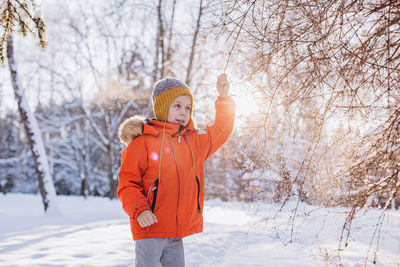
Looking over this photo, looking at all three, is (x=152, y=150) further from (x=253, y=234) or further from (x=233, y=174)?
(x=253, y=234)

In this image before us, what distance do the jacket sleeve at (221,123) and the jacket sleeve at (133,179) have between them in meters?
0.56

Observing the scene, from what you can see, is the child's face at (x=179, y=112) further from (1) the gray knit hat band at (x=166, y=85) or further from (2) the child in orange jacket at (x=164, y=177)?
(1) the gray knit hat band at (x=166, y=85)

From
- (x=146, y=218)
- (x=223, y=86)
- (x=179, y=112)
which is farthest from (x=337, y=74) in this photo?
(x=146, y=218)

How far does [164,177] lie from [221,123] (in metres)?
0.65

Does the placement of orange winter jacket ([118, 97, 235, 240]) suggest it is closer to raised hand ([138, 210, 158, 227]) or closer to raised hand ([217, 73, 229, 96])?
raised hand ([138, 210, 158, 227])

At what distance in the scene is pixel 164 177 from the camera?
2.13 metres

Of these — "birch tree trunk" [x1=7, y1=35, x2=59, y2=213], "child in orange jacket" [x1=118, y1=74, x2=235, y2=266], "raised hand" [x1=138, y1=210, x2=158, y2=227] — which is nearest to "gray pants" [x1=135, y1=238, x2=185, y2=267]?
"child in orange jacket" [x1=118, y1=74, x2=235, y2=266]

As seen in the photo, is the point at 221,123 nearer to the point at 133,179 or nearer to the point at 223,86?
the point at 223,86

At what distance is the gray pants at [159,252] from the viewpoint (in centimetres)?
203

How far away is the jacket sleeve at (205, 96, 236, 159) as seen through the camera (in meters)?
2.45

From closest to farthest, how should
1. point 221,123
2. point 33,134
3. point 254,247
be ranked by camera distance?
point 221,123
point 254,247
point 33,134

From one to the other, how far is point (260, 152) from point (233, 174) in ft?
2.16

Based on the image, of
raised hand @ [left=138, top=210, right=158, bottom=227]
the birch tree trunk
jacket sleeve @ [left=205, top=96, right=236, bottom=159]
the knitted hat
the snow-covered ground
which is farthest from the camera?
the birch tree trunk

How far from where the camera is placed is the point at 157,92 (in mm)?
2408
